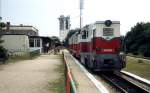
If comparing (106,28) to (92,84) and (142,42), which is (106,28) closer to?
(92,84)

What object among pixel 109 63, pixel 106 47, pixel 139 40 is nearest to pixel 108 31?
pixel 106 47

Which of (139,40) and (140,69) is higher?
(139,40)

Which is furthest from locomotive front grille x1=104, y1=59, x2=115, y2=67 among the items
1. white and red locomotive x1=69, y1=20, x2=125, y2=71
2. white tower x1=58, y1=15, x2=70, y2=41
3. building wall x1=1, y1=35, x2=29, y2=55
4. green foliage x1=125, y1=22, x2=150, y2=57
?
white tower x1=58, y1=15, x2=70, y2=41

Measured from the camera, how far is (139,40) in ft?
244

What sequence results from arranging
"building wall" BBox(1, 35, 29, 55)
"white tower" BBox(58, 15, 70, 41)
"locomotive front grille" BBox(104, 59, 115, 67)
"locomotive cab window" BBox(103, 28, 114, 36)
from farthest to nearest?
1. "white tower" BBox(58, 15, 70, 41)
2. "building wall" BBox(1, 35, 29, 55)
3. "locomotive cab window" BBox(103, 28, 114, 36)
4. "locomotive front grille" BBox(104, 59, 115, 67)

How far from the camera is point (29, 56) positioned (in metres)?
51.8

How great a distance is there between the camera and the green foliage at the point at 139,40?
70.4 metres

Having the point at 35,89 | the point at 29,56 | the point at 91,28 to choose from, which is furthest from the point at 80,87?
the point at 29,56

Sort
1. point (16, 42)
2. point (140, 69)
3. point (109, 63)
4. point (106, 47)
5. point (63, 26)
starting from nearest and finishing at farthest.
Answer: point (109, 63)
point (106, 47)
point (140, 69)
point (16, 42)
point (63, 26)

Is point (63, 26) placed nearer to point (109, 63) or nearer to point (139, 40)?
point (139, 40)

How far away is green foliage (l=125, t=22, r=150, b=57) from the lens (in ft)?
231

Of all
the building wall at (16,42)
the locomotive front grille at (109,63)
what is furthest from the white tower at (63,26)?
the locomotive front grille at (109,63)

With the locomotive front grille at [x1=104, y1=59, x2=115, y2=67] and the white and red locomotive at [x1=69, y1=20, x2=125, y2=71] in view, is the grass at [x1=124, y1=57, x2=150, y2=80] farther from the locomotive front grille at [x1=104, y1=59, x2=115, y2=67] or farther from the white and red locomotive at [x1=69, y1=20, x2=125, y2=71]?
the locomotive front grille at [x1=104, y1=59, x2=115, y2=67]

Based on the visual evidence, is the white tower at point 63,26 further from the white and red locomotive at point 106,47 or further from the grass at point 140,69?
the white and red locomotive at point 106,47
